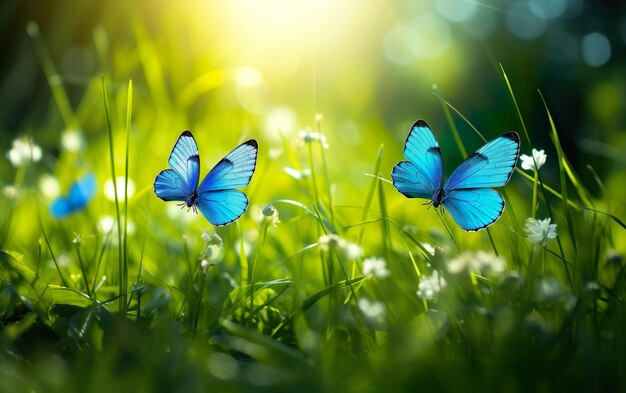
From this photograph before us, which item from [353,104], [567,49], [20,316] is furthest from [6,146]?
[567,49]

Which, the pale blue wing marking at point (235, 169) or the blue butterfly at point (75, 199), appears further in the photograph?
the blue butterfly at point (75, 199)

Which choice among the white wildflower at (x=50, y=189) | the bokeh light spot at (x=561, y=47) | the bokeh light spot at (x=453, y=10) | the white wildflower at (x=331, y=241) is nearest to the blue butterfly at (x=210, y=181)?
the white wildflower at (x=331, y=241)

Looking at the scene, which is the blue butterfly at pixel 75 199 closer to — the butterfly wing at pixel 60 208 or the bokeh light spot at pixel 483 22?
the butterfly wing at pixel 60 208

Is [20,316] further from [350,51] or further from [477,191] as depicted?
[350,51]

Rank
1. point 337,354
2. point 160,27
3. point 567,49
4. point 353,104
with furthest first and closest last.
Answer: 1. point 567,49
2. point 160,27
3. point 353,104
4. point 337,354

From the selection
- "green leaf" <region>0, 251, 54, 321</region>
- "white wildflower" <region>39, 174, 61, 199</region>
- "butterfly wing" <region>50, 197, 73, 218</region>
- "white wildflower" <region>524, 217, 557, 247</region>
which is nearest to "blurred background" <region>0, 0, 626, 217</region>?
"white wildflower" <region>39, 174, 61, 199</region>
